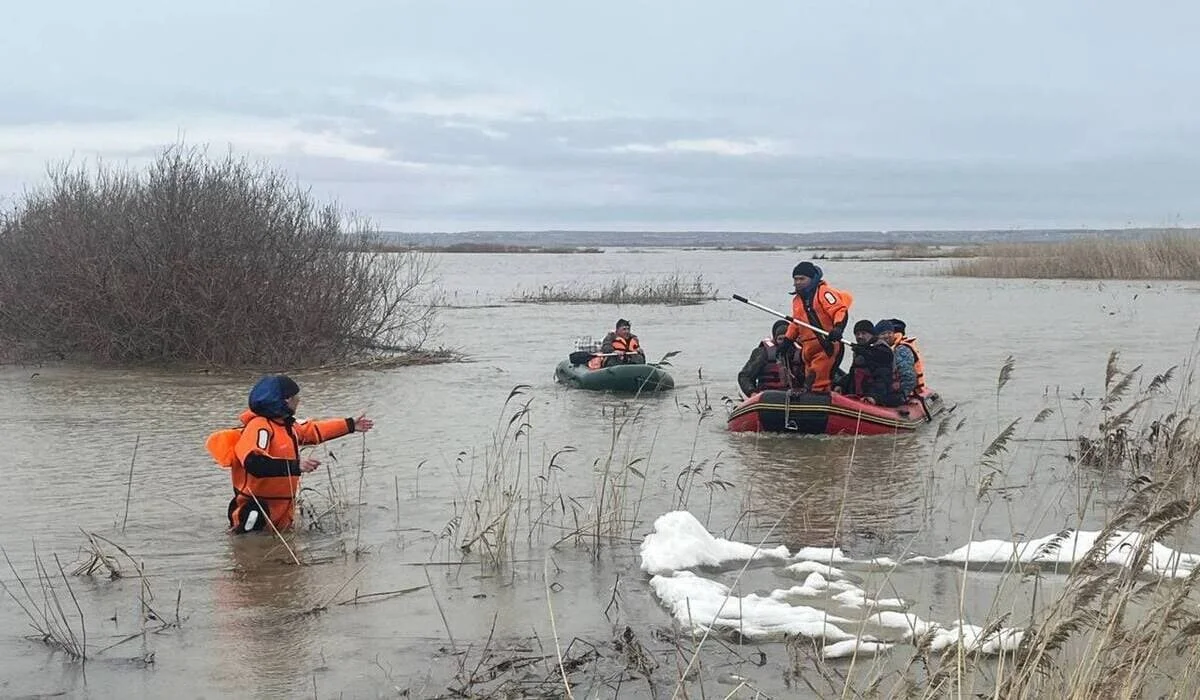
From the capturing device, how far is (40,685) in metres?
4.78

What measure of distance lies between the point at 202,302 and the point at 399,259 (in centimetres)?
376

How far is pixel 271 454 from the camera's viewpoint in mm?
7176

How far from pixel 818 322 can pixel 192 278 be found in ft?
31.1

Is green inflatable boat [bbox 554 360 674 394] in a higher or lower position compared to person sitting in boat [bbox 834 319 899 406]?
lower

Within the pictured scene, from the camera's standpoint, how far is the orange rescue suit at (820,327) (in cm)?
1183

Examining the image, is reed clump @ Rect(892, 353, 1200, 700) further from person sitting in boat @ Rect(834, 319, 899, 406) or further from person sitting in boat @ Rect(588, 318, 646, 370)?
person sitting in boat @ Rect(588, 318, 646, 370)

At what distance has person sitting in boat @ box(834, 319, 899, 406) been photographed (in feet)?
39.1

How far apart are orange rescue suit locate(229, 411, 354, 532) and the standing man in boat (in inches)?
225

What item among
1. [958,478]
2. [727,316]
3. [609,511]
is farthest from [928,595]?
[727,316]

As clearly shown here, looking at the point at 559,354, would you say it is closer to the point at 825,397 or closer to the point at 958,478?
the point at 825,397

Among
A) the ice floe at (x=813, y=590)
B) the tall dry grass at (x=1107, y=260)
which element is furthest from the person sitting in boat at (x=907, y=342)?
the tall dry grass at (x=1107, y=260)

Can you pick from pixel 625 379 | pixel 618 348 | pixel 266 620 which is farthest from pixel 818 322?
pixel 266 620

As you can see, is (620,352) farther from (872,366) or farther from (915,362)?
(915,362)

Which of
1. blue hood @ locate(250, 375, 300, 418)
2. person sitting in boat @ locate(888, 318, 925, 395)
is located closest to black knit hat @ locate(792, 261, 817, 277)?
person sitting in boat @ locate(888, 318, 925, 395)
